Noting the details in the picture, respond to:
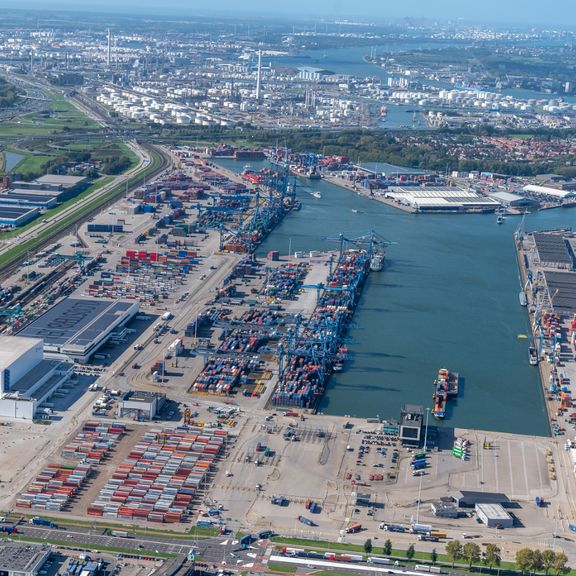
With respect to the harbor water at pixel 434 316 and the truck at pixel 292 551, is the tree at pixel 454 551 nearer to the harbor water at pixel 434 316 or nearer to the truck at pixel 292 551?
the truck at pixel 292 551

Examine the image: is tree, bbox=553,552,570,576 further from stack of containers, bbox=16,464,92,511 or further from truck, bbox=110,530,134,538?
stack of containers, bbox=16,464,92,511

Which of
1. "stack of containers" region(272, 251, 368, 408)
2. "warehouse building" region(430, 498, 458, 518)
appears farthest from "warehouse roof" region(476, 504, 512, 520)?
"stack of containers" region(272, 251, 368, 408)

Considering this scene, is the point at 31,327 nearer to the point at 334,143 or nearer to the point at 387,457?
the point at 387,457

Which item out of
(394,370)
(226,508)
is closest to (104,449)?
(226,508)

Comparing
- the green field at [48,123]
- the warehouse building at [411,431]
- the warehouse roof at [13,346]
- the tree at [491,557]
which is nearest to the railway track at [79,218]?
the warehouse roof at [13,346]

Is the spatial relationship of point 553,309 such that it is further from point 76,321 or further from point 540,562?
point 540,562

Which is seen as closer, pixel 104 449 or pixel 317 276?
pixel 104 449
